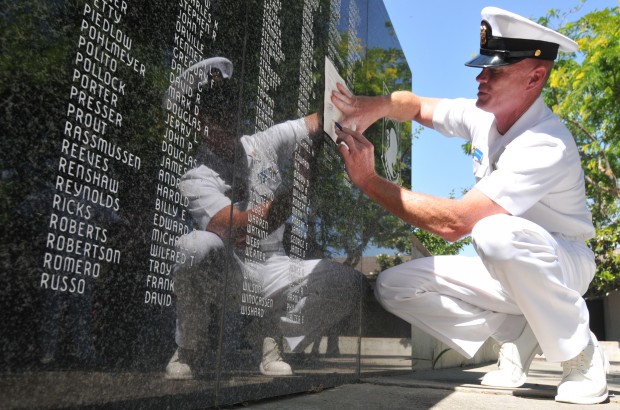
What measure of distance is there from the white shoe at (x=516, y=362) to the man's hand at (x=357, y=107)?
1404mm

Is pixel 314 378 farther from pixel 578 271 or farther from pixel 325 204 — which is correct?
pixel 578 271

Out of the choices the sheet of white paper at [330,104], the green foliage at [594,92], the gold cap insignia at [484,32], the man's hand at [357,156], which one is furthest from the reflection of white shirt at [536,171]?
the green foliage at [594,92]

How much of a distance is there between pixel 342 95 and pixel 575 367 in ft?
5.60

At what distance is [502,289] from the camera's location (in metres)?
3.22

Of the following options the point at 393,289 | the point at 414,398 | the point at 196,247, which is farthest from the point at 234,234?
the point at 393,289

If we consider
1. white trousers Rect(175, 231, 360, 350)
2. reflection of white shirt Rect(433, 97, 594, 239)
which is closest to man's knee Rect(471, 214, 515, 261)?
reflection of white shirt Rect(433, 97, 594, 239)

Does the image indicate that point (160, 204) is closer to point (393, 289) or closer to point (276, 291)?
point (276, 291)

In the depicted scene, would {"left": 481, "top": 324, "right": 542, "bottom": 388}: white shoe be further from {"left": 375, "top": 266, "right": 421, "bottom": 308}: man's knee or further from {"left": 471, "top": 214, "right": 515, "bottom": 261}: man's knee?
{"left": 471, "top": 214, "right": 515, "bottom": 261}: man's knee

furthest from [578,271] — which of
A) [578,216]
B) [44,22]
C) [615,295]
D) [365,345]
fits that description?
[615,295]

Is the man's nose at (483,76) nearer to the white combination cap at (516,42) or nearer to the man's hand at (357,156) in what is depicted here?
the white combination cap at (516,42)

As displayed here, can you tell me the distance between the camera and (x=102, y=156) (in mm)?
1383

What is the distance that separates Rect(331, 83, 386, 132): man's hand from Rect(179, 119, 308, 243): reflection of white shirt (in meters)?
0.59

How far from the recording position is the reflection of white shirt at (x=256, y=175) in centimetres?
176

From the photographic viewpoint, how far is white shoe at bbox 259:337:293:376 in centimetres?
218
